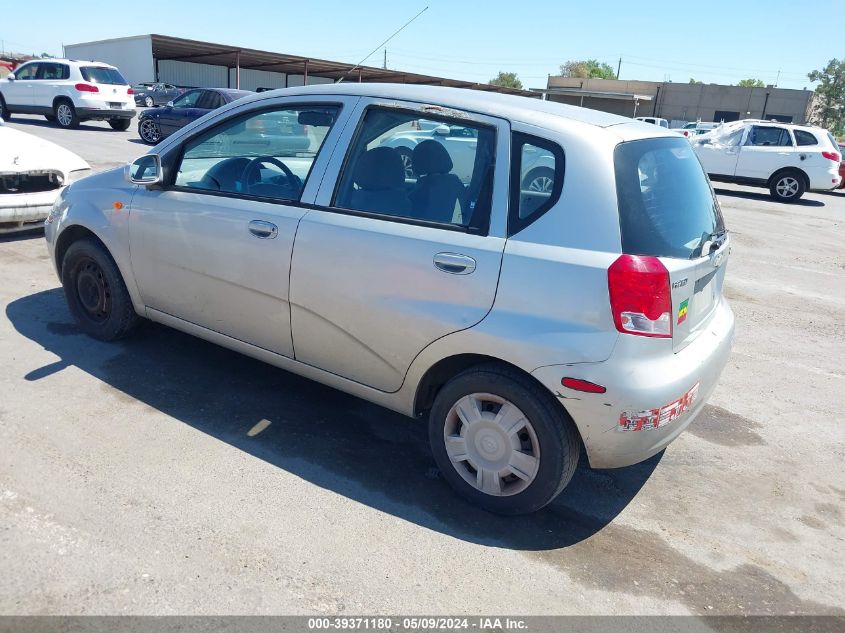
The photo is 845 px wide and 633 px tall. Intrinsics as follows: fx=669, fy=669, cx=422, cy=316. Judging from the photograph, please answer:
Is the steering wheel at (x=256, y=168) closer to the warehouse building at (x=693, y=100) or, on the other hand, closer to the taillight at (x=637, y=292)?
the taillight at (x=637, y=292)

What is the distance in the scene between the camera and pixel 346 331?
11.0 ft

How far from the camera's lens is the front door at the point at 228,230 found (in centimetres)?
356

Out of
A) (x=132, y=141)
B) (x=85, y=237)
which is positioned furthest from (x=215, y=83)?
(x=85, y=237)

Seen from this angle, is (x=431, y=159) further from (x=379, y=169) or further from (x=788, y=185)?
(x=788, y=185)

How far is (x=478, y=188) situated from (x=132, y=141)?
54.7 ft

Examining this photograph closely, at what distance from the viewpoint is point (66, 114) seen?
18625 millimetres

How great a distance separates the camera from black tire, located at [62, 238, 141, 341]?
4406 mm

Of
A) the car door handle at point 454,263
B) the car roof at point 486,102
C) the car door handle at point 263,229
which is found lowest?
the car door handle at point 263,229

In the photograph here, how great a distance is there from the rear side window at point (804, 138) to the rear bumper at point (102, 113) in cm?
1763

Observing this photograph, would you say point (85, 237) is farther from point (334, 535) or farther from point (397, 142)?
point (334, 535)

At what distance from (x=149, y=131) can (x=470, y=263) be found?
17.1 m

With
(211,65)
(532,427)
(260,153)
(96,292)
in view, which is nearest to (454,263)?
(532,427)

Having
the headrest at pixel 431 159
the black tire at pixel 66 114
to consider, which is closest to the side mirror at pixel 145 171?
the headrest at pixel 431 159

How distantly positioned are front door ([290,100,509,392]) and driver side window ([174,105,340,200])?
10.4 inches
